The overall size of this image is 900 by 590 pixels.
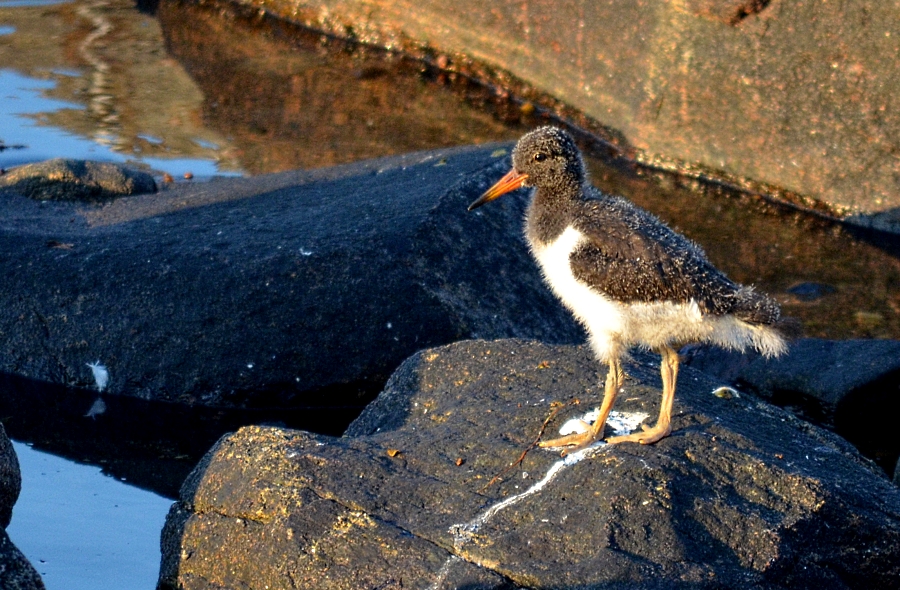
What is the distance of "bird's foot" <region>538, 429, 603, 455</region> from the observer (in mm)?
4574

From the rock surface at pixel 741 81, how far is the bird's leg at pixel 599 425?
531 centimetres

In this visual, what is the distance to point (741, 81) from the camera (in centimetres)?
965

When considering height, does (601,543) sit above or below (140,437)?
above

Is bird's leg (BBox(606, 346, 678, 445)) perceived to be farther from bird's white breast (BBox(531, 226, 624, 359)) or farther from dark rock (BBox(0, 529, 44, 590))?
dark rock (BBox(0, 529, 44, 590))

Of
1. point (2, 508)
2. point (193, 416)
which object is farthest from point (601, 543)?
point (193, 416)

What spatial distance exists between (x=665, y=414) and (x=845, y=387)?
236cm

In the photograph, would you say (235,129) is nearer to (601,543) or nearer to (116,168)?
(116,168)

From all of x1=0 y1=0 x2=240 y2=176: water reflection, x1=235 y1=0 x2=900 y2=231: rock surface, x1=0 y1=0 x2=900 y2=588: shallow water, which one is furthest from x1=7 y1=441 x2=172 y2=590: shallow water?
x1=235 y1=0 x2=900 y2=231: rock surface

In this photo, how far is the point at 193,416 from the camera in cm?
646

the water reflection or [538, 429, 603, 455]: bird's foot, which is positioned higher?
[538, 429, 603, 455]: bird's foot

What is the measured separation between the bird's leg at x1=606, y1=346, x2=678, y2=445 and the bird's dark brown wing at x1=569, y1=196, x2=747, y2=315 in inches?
12.1

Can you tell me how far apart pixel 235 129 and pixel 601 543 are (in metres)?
7.61

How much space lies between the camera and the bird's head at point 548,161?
195 inches

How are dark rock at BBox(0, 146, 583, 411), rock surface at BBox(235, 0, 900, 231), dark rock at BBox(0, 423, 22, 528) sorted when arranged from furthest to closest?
rock surface at BBox(235, 0, 900, 231) → dark rock at BBox(0, 146, 583, 411) → dark rock at BBox(0, 423, 22, 528)
